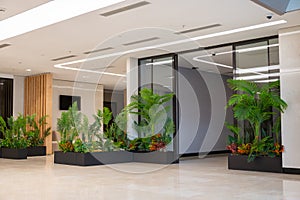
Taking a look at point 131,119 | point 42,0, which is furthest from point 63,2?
point 131,119

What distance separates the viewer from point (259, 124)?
8.82m

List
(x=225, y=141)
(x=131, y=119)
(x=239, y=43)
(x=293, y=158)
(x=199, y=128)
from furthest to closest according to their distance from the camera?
(x=225, y=141), (x=199, y=128), (x=131, y=119), (x=239, y=43), (x=293, y=158)

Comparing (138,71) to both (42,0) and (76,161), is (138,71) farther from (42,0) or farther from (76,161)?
(42,0)

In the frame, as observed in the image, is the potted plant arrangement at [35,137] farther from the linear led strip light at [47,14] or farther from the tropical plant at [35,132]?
the linear led strip light at [47,14]

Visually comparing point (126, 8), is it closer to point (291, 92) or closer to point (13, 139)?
point (291, 92)

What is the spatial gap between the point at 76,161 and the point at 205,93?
6396 millimetres

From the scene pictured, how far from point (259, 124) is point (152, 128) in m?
3.48

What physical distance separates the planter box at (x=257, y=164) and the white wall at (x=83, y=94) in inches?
402

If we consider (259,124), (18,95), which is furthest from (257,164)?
(18,95)

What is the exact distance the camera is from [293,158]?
8266 mm

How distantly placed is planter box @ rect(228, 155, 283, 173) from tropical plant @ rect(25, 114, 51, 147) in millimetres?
8221

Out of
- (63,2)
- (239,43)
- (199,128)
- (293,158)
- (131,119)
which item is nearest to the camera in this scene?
(63,2)

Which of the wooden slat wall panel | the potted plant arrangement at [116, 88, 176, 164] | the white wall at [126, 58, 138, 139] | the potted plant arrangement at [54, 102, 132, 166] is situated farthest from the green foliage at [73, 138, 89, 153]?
the wooden slat wall panel

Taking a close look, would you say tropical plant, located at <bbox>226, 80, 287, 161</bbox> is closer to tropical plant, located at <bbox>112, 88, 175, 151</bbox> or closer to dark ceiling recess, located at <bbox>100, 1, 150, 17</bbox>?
tropical plant, located at <bbox>112, 88, 175, 151</bbox>
